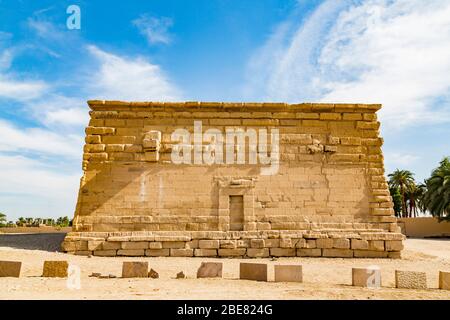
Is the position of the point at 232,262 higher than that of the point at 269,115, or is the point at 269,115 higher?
the point at 269,115

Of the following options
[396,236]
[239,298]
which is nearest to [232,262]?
[239,298]

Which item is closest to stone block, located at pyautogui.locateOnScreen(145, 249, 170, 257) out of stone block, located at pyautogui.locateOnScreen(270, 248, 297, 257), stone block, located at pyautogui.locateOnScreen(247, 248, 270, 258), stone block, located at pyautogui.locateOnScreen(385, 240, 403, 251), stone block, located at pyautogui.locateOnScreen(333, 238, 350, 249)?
stone block, located at pyautogui.locateOnScreen(247, 248, 270, 258)

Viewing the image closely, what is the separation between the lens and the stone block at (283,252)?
11.5m

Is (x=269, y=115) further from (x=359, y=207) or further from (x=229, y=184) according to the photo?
(x=359, y=207)

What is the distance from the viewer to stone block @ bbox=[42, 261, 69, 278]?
7539 mm

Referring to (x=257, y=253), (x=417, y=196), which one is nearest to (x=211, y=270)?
(x=257, y=253)

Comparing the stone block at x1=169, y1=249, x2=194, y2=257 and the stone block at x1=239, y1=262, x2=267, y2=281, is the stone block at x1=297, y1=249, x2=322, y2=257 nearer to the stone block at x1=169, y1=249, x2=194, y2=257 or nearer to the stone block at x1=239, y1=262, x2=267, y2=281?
the stone block at x1=169, y1=249, x2=194, y2=257

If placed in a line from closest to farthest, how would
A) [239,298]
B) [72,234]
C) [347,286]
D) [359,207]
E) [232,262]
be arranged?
[239,298] < [347,286] < [232,262] < [72,234] < [359,207]

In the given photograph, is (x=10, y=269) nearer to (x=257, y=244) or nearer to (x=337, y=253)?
(x=257, y=244)

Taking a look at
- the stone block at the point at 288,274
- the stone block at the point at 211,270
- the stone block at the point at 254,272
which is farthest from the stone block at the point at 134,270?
the stone block at the point at 288,274

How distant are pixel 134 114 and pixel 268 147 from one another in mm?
4840

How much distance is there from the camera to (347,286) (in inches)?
284

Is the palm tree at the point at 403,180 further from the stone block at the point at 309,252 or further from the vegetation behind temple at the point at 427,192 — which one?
the stone block at the point at 309,252

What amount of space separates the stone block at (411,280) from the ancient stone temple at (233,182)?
4.65 meters
